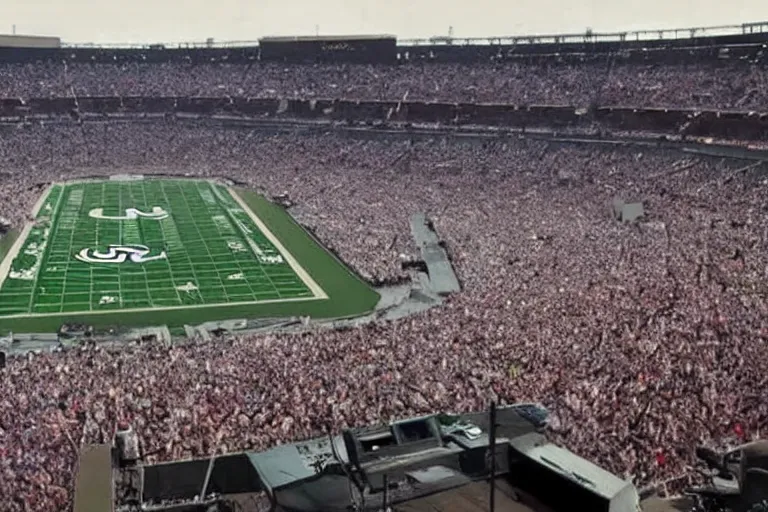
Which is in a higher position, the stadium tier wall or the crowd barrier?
the stadium tier wall

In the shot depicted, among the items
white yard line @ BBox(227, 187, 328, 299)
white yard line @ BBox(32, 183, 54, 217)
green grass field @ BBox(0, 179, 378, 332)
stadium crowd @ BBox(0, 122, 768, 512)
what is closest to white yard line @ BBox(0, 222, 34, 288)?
green grass field @ BBox(0, 179, 378, 332)

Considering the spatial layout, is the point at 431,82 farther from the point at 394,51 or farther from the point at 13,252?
the point at 13,252

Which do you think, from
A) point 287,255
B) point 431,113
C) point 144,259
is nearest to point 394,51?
point 431,113

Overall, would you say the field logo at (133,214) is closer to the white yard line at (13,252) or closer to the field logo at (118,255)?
the white yard line at (13,252)

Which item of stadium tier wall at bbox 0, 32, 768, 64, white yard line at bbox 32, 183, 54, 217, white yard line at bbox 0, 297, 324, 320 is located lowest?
white yard line at bbox 0, 297, 324, 320

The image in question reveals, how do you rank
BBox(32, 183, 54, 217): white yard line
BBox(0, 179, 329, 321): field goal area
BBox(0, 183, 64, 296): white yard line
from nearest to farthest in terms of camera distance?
BBox(0, 179, 329, 321): field goal area → BBox(0, 183, 64, 296): white yard line → BBox(32, 183, 54, 217): white yard line

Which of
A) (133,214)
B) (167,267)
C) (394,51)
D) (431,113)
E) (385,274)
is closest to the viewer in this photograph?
(385,274)

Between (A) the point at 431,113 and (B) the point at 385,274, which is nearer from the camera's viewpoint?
(B) the point at 385,274

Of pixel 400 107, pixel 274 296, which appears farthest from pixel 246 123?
pixel 274 296

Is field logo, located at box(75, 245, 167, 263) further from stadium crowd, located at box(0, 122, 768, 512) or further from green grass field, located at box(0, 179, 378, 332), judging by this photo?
stadium crowd, located at box(0, 122, 768, 512)
